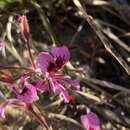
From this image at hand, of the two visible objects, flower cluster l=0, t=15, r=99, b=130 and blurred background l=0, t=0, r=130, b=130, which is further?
blurred background l=0, t=0, r=130, b=130

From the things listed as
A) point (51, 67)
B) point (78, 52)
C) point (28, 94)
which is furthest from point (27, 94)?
point (78, 52)

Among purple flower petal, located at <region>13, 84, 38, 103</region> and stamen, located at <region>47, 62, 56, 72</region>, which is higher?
stamen, located at <region>47, 62, 56, 72</region>

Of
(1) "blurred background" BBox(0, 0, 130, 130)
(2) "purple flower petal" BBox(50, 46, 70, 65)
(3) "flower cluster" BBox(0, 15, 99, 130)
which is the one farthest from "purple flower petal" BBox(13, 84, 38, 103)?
(1) "blurred background" BBox(0, 0, 130, 130)

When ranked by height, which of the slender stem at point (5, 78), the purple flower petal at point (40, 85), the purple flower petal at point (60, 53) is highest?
the purple flower petal at point (60, 53)

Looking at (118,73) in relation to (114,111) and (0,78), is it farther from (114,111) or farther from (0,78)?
(0,78)

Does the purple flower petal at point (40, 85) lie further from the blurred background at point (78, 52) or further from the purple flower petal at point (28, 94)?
the blurred background at point (78, 52)

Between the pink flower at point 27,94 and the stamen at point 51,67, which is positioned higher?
the stamen at point 51,67

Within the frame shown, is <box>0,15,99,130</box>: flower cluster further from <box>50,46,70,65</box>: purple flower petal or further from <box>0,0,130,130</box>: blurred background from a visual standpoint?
<box>0,0,130,130</box>: blurred background

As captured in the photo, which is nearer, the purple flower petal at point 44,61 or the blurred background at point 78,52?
the purple flower petal at point 44,61

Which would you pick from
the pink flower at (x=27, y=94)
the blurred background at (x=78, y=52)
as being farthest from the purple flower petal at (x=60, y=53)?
the blurred background at (x=78, y=52)
